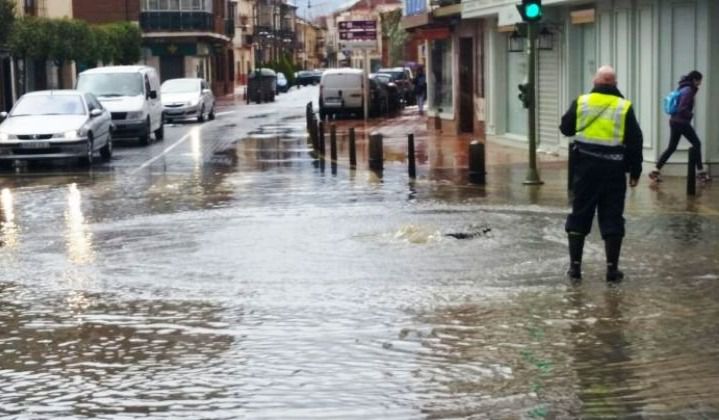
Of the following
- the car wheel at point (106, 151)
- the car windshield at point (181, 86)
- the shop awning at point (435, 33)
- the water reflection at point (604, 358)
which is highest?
the shop awning at point (435, 33)

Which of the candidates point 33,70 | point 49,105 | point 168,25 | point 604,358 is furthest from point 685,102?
point 168,25

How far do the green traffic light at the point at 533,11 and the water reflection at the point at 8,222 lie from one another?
749cm

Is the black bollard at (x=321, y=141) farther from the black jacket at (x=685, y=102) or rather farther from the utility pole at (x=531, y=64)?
the black jacket at (x=685, y=102)

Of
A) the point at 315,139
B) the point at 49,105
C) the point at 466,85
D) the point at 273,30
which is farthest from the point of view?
the point at 273,30

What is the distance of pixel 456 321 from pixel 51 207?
9.68 meters

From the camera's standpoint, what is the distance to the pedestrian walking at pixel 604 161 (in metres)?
10.1

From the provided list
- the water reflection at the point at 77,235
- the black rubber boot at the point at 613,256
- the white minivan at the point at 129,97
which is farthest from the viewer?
the white minivan at the point at 129,97

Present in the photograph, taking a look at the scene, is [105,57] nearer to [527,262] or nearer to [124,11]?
[124,11]

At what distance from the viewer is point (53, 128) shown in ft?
78.9

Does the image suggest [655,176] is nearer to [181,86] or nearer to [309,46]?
[181,86]

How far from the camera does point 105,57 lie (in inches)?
2238

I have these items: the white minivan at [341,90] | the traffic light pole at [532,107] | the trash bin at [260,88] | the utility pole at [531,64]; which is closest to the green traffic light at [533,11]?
the utility pole at [531,64]

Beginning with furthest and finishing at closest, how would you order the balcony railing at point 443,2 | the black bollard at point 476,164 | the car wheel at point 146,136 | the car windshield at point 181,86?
the car windshield at point 181,86 → the balcony railing at point 443,2 → the car wheel at point 146,136 → the black bollard at point 476,164

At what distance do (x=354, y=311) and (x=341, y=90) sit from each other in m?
35.8
